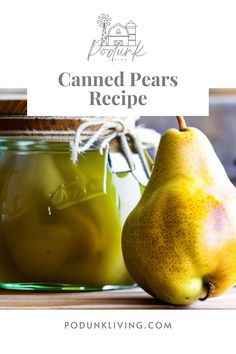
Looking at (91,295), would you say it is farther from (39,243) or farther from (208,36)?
(208,36)

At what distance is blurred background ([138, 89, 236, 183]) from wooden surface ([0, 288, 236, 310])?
1.53 metres

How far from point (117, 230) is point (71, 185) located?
4cm

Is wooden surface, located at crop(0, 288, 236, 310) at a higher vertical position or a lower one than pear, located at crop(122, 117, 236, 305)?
lower

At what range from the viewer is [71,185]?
0.54 metres

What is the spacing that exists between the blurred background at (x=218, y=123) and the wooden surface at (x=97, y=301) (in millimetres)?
1533

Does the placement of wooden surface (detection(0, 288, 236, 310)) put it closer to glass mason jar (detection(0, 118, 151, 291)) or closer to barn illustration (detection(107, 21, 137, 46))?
glass mason jar (detection(0, 118, 151, 291))

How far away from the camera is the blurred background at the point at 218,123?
81.4 inches

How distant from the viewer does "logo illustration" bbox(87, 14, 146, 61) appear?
505 mm

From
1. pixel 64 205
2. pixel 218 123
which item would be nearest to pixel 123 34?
pixel 64 205

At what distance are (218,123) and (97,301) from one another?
1634mm

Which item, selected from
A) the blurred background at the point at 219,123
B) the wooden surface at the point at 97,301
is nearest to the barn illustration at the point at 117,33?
the wooden surface at the point at 97,301

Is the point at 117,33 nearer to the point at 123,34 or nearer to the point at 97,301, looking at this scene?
the point at 123,34

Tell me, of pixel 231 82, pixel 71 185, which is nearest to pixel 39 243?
pixel 71 185

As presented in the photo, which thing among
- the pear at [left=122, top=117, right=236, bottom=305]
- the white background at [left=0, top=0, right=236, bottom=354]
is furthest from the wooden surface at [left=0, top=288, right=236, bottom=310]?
the white background at [left=0, top=0, right=236, bottom=354]
